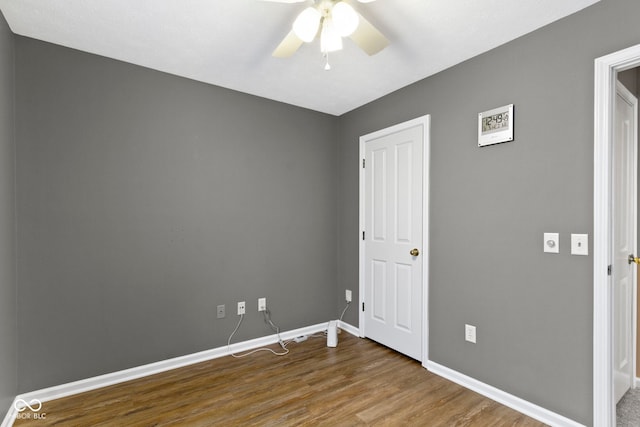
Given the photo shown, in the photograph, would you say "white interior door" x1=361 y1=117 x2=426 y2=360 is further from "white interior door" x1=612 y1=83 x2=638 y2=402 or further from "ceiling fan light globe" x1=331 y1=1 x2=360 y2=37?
"ceiling fan light globe" x1=331 y1=1 x2=360 y2=37

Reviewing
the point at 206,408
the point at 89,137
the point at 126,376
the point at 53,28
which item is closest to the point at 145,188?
the point at 89,137

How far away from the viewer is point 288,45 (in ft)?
6.22

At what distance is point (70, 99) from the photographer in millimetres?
2277

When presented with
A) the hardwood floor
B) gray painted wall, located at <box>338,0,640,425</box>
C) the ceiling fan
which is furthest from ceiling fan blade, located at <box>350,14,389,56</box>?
the hardwood floor

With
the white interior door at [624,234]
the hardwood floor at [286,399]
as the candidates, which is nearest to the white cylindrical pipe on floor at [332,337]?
the hardwood floor at [286,399]

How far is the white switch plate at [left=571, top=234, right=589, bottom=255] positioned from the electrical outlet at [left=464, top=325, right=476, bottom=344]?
2.89 feet

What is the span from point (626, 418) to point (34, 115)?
14.3 ft

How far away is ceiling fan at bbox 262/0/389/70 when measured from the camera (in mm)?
1576

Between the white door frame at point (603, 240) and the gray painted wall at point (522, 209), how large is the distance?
0.04 m

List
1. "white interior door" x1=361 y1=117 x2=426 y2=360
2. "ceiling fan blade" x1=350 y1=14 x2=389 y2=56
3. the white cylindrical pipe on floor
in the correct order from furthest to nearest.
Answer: the white cylindrical pipe on floor
"white interior door" x1=361 y1=117 x2=426 y2=360
"ceiling fan blade" x1=350 y1=14 x2=389 y2=56

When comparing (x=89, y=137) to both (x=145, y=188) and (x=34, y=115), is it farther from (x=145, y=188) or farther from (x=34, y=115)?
(x=145, y=188)

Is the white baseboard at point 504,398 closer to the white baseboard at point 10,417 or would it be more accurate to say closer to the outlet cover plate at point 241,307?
the outlet cover plate at point 241,307

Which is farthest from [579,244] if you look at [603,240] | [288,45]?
[288,45]

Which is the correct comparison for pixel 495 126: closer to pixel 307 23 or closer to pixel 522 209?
pixel 522 209
